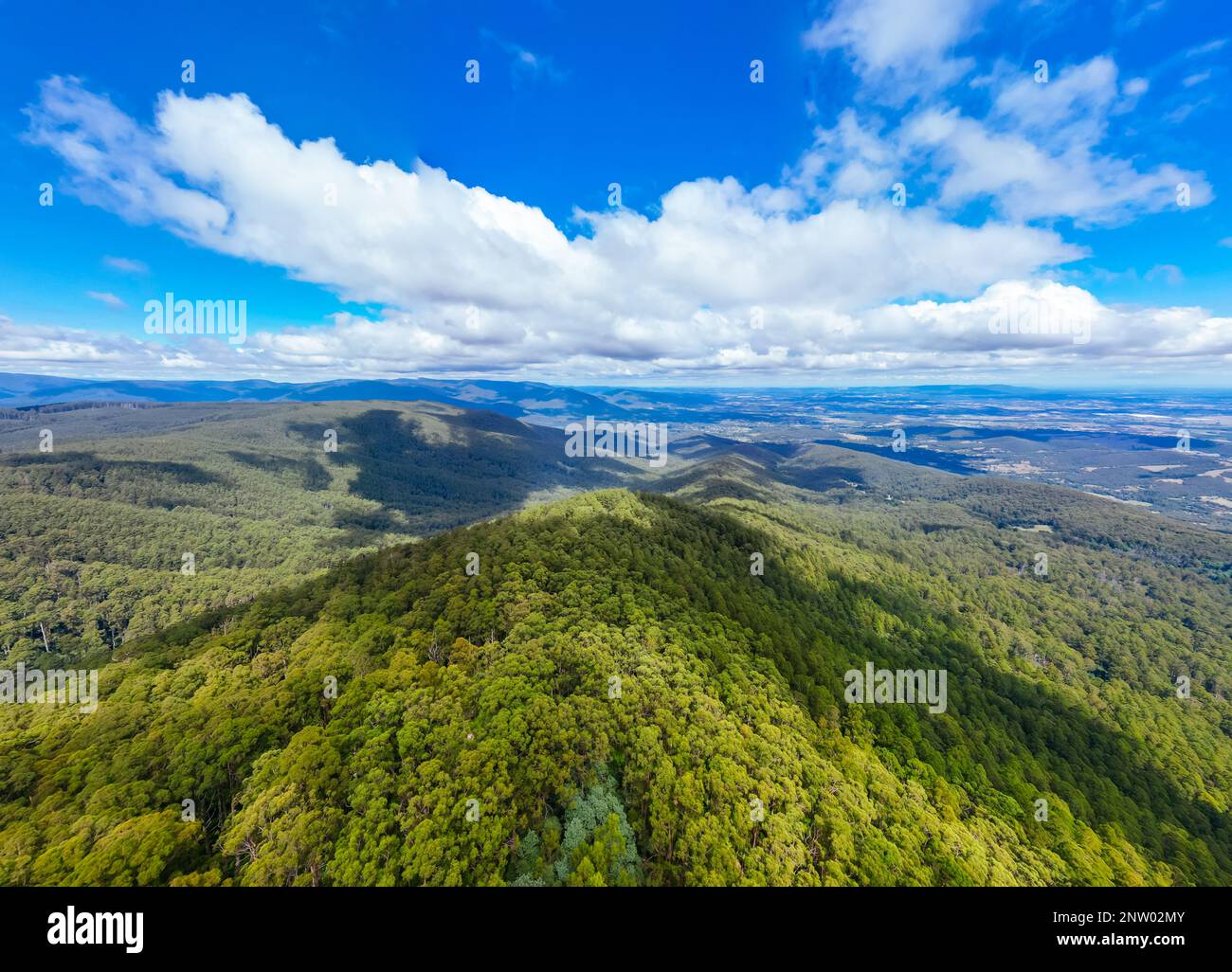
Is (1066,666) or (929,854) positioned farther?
(1066,666)

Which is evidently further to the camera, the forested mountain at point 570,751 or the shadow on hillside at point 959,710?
the shadow on hillside at point 959,710

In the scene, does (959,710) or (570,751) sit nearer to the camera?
(570,751)

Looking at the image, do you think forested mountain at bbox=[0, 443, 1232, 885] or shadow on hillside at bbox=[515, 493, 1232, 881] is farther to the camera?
shadow on hillside at bbox=[515, 493, 1232, 881]

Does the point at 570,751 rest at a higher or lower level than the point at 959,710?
higher

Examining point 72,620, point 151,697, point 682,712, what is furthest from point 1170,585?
point 72,620
